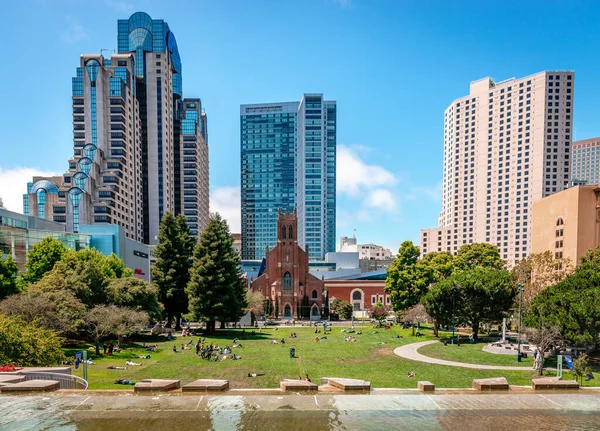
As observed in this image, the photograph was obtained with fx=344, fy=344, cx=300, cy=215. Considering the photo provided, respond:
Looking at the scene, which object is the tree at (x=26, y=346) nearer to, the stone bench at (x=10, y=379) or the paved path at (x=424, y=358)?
the stone bench at (x=10, y=379)

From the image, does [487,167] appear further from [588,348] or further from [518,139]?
[588,348]

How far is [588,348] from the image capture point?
2392cm

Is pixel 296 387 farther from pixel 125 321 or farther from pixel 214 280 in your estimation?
pixel 214 280

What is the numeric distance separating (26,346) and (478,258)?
58.8 metres

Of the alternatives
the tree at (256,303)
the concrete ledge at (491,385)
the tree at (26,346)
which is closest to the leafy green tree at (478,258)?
the tree at (256,303)

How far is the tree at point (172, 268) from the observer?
1788 inches

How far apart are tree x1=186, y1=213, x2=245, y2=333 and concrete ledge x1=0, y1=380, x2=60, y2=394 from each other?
30.3 metres

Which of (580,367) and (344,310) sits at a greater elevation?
(580,367)

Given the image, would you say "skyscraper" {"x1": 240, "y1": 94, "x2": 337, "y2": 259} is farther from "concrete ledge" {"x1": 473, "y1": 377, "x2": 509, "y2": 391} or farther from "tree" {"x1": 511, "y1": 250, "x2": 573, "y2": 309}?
"concrete ledge" {"x1": 473, "y1": 377, "x2": 509, "y2": 391}

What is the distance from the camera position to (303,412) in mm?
9969

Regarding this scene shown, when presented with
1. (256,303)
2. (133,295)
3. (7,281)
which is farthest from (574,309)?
(256,303)

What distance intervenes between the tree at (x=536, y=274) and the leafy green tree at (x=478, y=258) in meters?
11.1

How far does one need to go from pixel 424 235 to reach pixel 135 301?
11121cm

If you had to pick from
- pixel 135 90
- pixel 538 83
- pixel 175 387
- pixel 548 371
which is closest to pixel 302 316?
pixel 548 371
